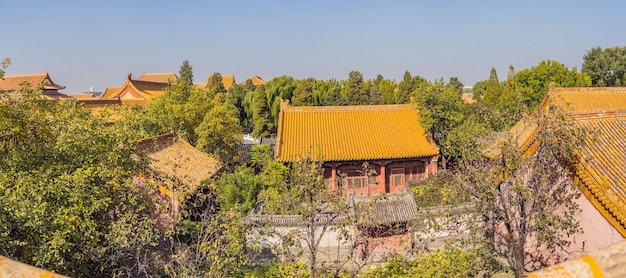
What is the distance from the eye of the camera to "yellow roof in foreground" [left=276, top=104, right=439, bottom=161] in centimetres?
1925

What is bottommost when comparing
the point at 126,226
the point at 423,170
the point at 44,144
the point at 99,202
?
the point at 423,170

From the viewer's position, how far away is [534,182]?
8.03 m

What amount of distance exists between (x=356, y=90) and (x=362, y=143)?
17125 mm

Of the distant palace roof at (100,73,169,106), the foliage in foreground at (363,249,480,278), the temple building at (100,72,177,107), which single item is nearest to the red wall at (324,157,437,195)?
the foliage in foreground at (363,249,480,278)

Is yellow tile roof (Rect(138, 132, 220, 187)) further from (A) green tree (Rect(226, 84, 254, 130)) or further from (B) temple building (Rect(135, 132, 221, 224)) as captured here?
(A) green tree (Rect(226, 84, 254, 130))

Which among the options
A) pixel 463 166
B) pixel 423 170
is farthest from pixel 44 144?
pixel 423 170

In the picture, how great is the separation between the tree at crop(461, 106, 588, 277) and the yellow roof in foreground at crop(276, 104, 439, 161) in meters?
10.5

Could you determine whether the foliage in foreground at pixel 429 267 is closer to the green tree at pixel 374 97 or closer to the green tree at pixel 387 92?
the green tree at pixel 374 97

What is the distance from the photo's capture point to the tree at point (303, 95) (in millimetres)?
34419

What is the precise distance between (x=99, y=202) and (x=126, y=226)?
58 centimetres

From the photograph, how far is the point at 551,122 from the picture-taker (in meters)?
8.02

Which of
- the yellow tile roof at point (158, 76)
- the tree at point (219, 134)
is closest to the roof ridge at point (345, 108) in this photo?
the tree at point (219, 134)

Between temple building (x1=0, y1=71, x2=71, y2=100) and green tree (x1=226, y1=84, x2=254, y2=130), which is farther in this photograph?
green tree (x1=226, y1=84, x2=254, y2=130)

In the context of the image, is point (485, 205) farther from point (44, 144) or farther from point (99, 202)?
point (44, 144)
